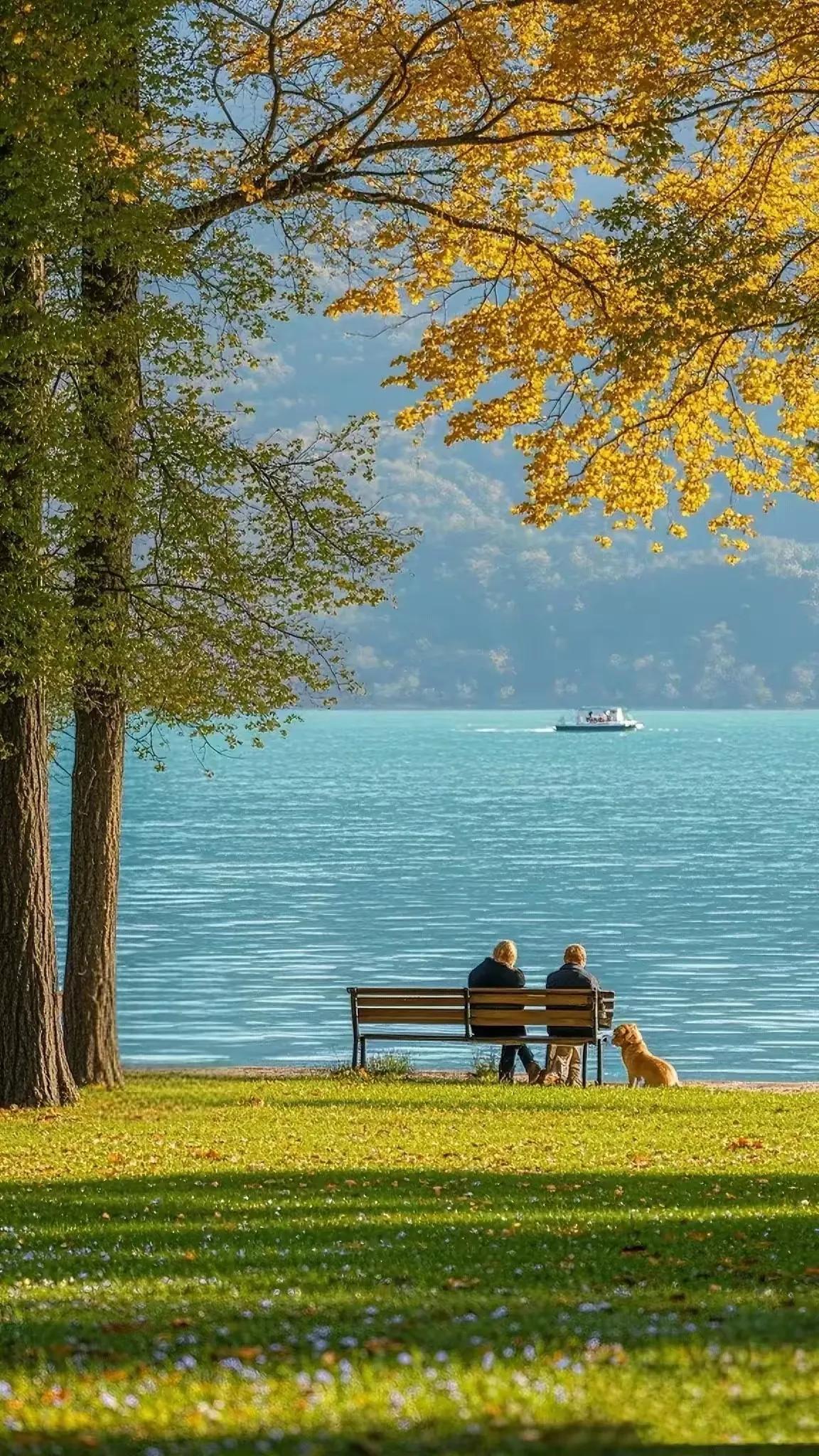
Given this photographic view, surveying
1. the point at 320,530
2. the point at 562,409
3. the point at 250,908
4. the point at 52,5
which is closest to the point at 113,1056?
the point at 320,530

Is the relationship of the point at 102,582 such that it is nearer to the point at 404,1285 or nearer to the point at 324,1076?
the point at 324,1076

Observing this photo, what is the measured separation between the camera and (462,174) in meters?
18.2

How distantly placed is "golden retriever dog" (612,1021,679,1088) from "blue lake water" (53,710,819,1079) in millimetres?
6563

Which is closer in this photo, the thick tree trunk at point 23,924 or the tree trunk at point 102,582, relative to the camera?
the tree trunk at point 102,582

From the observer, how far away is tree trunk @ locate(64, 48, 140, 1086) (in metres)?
14.3

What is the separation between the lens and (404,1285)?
7234 millimetres

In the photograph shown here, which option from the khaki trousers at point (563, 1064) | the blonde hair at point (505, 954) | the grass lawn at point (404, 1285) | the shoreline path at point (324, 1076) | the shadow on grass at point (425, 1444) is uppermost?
the blonde hair at point (505, 954)

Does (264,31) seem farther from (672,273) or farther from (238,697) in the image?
(238,697)

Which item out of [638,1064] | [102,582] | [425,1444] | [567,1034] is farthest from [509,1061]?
[425,1444]

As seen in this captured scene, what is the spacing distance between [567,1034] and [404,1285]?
12.2 metres

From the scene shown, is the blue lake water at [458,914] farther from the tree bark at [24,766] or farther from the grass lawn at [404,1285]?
the grass lawn at [404,1285]

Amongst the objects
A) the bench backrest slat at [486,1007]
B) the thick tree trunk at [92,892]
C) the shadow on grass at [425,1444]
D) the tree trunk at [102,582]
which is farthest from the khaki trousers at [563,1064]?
the shadow on grass at [425,1444]

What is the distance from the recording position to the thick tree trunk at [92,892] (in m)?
17.6

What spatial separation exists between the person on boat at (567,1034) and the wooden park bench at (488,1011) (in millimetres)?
88
